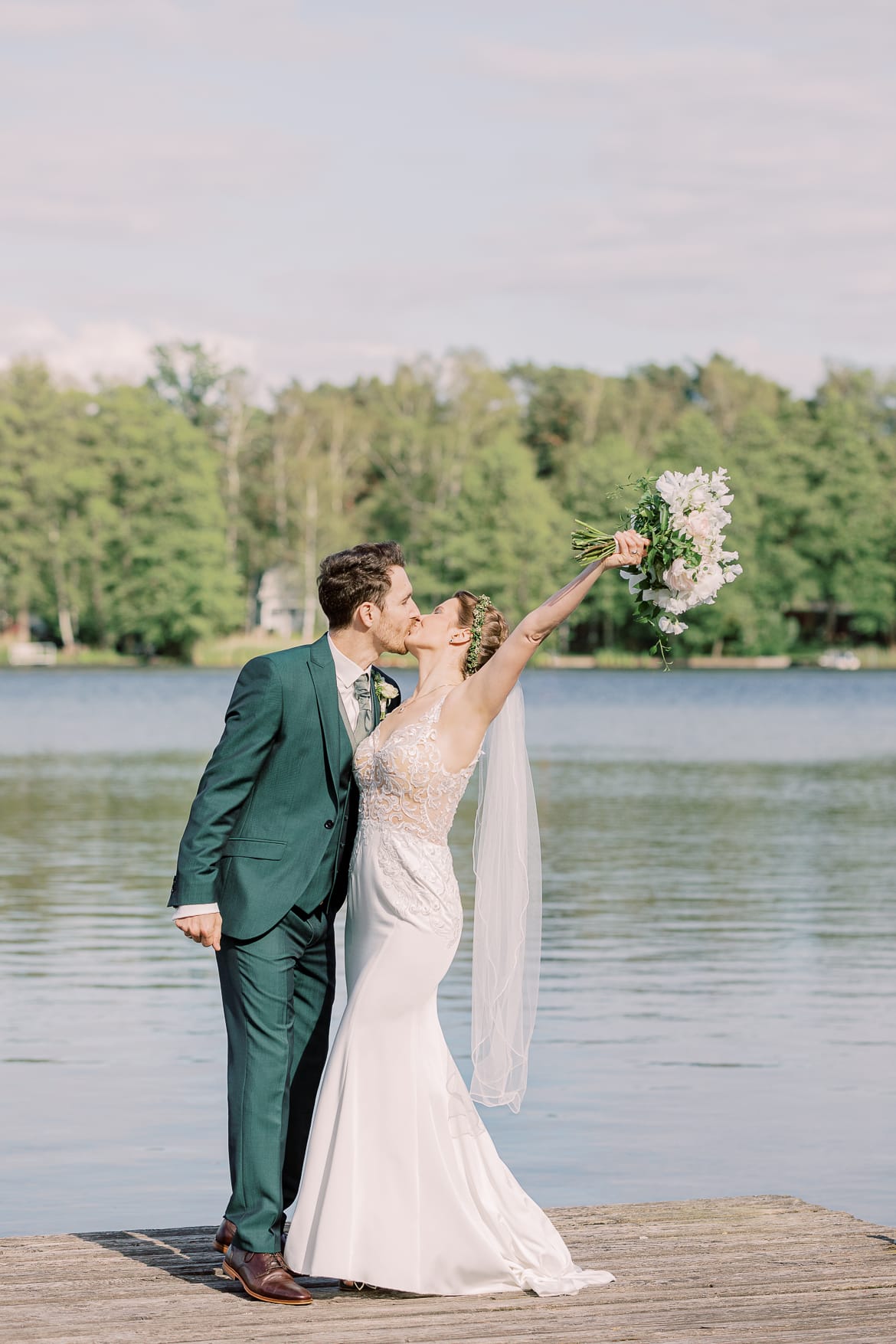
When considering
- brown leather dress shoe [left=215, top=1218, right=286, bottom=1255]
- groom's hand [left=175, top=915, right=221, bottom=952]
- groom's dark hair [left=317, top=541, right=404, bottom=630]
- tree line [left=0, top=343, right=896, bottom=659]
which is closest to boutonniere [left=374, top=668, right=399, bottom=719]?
groom's dark hair [left=317, top=541, right=404, bottom=630]

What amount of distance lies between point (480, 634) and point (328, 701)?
50cm

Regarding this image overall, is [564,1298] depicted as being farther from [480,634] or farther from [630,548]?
[630,548]

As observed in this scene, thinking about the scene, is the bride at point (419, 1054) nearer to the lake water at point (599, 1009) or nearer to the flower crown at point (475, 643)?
the flower crown at point (475, 643)

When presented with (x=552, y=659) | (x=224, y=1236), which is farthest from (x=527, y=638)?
(x=552, y=659)

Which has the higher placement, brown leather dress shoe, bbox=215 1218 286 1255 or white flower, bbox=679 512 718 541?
white flower, bbox=679 512 718 541

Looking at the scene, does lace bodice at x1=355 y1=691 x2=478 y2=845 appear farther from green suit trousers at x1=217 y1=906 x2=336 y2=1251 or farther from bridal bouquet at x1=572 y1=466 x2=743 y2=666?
bridal bouquet at x1=572 y1=466 x2=743 y2=666

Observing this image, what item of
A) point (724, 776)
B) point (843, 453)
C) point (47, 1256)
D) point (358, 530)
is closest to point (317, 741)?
point (47, 1256)

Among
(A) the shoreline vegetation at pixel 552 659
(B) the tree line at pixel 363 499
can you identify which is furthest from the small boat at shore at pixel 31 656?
(B) the tree line at pixel 363 499

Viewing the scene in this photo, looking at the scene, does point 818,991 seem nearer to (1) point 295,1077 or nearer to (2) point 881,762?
(1) point 295,1077

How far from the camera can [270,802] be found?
17.3ft

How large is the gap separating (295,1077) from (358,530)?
8241cm

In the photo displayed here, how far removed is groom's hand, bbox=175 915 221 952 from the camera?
5.14 m

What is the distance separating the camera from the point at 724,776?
108ft

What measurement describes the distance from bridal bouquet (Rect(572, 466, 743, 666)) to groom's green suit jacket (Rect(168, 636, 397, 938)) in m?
0.88
